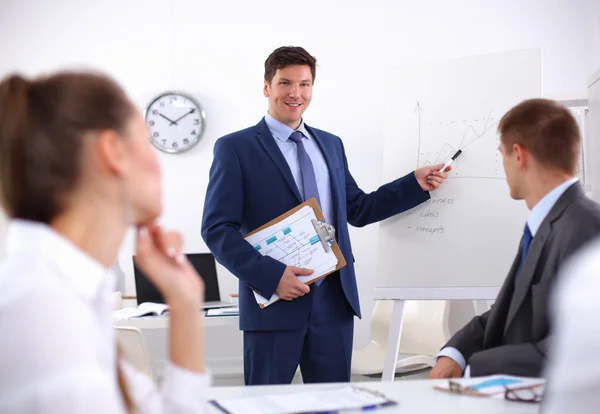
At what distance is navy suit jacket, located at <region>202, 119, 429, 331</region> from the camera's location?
260 centimetres

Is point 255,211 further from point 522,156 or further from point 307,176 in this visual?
point 522,156

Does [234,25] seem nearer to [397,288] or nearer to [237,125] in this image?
[237,125]

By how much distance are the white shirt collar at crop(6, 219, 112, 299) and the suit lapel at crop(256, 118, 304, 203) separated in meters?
1.78

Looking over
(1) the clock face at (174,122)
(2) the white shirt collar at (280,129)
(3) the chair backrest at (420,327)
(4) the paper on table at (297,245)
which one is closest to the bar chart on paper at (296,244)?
(4) the paper on table at (297,245)

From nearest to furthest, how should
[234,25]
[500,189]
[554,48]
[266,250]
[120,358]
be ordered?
[120,358]
[266,250]
[500,189]
[554,48]
[234,25]

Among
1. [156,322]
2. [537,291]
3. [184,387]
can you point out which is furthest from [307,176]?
[184,387]

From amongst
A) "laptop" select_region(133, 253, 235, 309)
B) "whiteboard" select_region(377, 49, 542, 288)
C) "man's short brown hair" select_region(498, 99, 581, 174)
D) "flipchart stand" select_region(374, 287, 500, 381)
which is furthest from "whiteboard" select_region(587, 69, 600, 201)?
"laptop" select_region(133, 253, 235, 309)

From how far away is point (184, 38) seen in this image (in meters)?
5.39

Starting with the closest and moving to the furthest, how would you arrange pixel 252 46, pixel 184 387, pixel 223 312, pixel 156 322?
1. pixel 184 387
2. pixel 156 322
3. pixel 223 312
4. pixel 252 46

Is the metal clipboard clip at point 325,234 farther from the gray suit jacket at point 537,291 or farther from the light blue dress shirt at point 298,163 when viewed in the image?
the gray suit jacket at point 537,291

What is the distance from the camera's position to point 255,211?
2723mm

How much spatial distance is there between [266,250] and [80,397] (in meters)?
1.93

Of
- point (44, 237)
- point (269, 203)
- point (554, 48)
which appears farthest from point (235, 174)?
point (554, 48)

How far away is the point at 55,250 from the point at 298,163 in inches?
75.8
